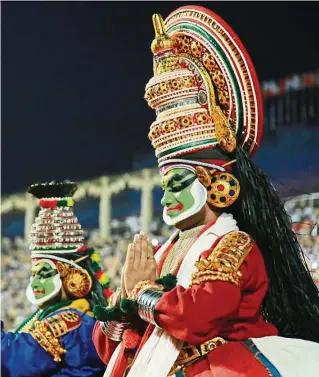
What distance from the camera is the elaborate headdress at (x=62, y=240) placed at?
3734mm

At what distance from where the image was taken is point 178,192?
268 cm

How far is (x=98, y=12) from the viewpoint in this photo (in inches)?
192

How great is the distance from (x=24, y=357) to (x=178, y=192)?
131 cm

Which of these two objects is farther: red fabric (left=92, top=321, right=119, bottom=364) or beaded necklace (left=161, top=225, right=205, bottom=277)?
red fabric (left=92, top=321, right=119, bottom=364)

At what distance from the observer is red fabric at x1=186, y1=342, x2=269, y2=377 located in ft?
8.02

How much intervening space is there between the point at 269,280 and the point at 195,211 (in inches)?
12.0

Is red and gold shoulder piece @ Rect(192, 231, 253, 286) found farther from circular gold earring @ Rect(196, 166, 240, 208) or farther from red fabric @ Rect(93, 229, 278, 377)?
circular gold earring @ Rect(196, 166, 240, 208)

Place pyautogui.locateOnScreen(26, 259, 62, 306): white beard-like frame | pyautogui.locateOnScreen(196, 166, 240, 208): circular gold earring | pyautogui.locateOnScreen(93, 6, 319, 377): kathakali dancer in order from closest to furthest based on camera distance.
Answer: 1. pyautogui.locateOnScreen(93, 6, 319, 377): kathakali dancer
2. pyautogui.locateOnScreen(196, 166, 240, 208): circular gold earring
3. pyautogui.locateOnScreen(26, 259, 62, 306): white beard-like frame

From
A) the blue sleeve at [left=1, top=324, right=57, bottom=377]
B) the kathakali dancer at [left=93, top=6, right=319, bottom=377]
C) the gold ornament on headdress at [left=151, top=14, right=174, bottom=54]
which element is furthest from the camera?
the blue sleeve at [left=1, top=324, right=57, bottom=377]

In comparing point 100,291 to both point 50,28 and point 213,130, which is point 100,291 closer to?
point 213,130

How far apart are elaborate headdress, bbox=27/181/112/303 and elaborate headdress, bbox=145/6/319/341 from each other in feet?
3.69

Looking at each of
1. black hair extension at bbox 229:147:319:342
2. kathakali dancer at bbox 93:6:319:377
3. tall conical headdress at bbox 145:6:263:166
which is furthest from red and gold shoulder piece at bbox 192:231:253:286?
tall conical headdress at bbox 145:6:263:166

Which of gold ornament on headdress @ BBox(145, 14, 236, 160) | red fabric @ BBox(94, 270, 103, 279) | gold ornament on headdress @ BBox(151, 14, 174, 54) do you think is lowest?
red fabric @ BBox(94, 270, 103, 279)

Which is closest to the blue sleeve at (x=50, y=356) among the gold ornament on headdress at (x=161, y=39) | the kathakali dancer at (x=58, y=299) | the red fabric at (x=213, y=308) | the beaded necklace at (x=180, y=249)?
the kathakali dancer at (x=58, y=299)
